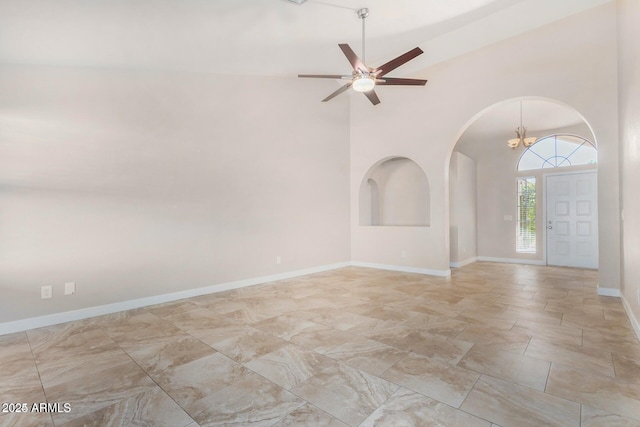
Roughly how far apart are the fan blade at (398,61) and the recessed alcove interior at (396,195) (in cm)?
296

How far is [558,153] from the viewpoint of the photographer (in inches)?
261

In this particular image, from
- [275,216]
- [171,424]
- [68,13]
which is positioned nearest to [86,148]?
[68,13]

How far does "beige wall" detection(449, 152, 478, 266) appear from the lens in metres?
6.55

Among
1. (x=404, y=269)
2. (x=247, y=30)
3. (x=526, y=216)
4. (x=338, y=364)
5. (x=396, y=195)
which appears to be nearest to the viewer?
(x=338, y=364)

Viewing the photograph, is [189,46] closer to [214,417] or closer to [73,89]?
[73,89]

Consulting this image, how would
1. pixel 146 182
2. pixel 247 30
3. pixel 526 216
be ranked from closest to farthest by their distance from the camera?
1. pixel 247 30
2. pixel 146 182
3. pixel 526 216

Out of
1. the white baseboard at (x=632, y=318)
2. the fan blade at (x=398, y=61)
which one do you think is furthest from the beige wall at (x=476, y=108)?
the fan blade at (x=398, y=61)

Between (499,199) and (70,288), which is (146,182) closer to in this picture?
(70,288)

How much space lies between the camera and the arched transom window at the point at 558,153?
6227 mm

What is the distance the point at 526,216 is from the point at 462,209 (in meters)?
1.63

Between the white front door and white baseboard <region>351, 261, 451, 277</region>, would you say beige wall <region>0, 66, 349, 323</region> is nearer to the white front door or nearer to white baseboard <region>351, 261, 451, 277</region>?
white baseboard <region>351, 261, 451, 277</region>

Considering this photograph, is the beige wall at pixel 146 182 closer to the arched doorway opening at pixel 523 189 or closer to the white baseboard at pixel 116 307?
the white baseboard at pixel 116 307

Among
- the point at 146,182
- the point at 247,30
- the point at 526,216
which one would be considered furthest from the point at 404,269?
the point at 247,30

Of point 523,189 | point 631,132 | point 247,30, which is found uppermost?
point 247,30
